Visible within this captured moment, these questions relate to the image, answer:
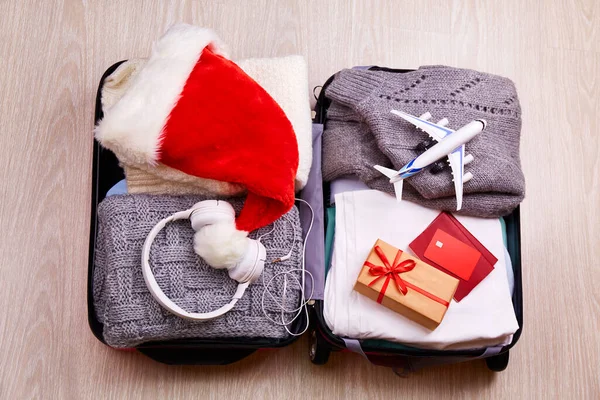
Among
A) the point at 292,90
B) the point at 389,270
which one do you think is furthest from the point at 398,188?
the point at 292,90

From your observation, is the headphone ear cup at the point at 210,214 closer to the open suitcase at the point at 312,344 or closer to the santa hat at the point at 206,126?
the santa hat at the point at 206,126

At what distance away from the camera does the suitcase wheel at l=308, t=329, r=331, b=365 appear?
3.40 feet

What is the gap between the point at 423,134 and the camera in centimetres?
97

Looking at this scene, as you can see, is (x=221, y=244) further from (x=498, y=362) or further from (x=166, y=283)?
(x=498, y=362)

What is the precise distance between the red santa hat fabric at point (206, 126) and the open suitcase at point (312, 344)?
0.17m

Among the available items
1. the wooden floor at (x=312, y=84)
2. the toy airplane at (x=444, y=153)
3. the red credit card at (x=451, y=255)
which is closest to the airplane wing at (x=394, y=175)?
the toy airplane at (x=444, y=153)

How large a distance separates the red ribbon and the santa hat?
7.2 inches

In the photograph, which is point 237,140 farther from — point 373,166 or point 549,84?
point 549,84

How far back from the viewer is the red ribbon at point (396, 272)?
902mm

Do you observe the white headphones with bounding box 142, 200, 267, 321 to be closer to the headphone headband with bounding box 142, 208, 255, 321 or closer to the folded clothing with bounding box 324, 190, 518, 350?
the headphone headband with bounding box 142, 208, 255, 321

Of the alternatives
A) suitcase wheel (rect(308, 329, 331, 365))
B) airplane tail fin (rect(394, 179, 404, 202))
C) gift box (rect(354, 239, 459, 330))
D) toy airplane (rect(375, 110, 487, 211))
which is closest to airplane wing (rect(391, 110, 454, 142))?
toy airplane (rect(375, 110, 487, 211))

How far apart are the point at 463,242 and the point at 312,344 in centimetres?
37

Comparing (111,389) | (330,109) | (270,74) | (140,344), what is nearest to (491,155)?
(330,109)

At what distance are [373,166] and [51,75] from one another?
2.43 ft
